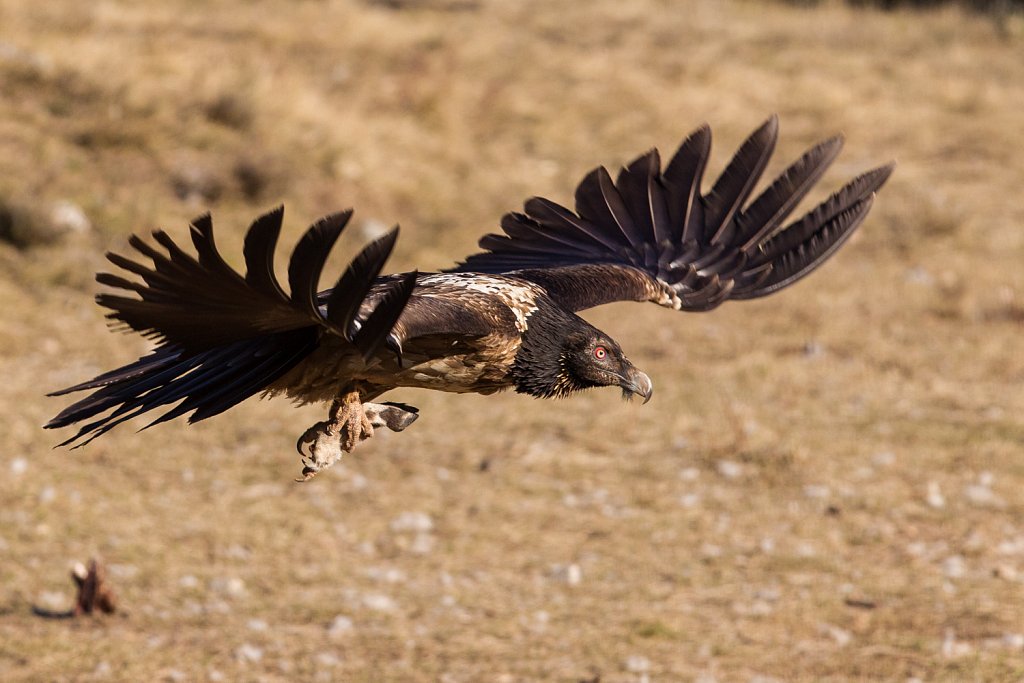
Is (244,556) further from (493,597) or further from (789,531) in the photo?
(789,531)

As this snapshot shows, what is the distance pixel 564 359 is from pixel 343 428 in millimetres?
841

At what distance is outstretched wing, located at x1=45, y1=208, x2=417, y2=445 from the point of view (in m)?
3.51

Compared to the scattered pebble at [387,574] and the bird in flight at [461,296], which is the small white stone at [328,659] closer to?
the scattered pebble at [387,574]

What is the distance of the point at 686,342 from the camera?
11164mm

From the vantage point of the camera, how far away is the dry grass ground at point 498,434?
7.07m

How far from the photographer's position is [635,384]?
5.22 m

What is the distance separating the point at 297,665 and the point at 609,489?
266 cm

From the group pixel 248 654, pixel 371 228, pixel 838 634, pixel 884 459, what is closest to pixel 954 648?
pixel 838 634

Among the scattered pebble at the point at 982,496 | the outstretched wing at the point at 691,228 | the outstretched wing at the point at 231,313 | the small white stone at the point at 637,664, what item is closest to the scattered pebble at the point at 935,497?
the scattered pebble at the point at 982,496

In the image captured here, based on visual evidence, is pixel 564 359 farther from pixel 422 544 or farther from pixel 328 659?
pixel 422 544

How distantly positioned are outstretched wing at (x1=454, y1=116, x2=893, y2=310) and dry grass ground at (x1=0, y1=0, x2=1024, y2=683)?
187cm

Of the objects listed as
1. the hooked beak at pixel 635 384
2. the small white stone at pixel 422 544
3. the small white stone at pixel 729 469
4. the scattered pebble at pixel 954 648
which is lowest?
the scattered pebble at pixel 954 648

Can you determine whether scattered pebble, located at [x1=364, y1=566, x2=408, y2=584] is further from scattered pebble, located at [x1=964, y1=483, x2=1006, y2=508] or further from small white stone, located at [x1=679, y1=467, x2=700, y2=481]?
scattered pebble, located at [x1=964, y1=483, x2=1006, y2=508]

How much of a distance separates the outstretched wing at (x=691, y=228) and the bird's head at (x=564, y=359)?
0.82 metres
